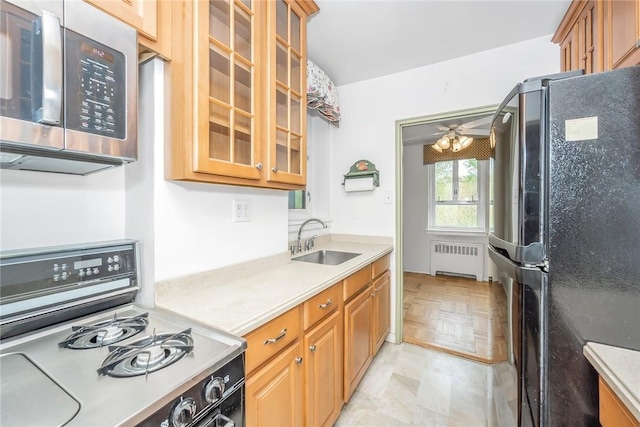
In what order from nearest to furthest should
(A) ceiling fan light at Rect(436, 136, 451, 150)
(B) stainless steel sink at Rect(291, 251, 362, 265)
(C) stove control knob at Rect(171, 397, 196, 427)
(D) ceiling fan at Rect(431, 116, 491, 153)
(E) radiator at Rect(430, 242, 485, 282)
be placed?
(C) stove control knob at Rect(171, 397, 196, 427) < (B) stainless steel sink at Rect(291, 251, 362, 265) < (D) ceiling fan at Rect(431, 116, 491, 153) < (A) ceiling fan light at Rect(436, 136, 451, 150) < (E) radiator at Rect(430, 242, 485, 282)

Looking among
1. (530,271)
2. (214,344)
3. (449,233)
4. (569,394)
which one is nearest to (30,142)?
(214,344)

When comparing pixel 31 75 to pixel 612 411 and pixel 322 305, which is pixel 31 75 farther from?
pixel 612 411

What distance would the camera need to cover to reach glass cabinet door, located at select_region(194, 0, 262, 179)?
102 cm

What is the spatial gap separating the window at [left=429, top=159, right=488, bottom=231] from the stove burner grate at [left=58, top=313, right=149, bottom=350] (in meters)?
4.47

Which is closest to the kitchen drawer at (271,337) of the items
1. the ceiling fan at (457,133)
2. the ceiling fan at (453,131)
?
the ceiling fan at (453,131)

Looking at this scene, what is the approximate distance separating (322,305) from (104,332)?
845mm

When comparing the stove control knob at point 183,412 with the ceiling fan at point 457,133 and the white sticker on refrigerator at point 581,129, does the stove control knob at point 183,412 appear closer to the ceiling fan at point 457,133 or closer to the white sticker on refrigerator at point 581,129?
the white sticker on refrigerator at point 581,129

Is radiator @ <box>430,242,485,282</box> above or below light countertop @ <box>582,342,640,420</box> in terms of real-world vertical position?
below

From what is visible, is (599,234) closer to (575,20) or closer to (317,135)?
(575,20)

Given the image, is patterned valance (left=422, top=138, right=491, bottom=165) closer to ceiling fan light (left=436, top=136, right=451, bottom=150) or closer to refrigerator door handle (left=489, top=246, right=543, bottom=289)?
ceiling fan light (left=436, top=136, right=451, bottom=150)

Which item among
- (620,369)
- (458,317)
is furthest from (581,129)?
(458,317)

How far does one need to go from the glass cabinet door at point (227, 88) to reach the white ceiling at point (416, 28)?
0.71 metres

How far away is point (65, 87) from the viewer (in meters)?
0.68

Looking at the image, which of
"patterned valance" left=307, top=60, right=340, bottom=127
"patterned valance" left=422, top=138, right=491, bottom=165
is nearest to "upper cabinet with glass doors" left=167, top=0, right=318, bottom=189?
"patterned valance" left=307, top=60, right=340, bottom=127
